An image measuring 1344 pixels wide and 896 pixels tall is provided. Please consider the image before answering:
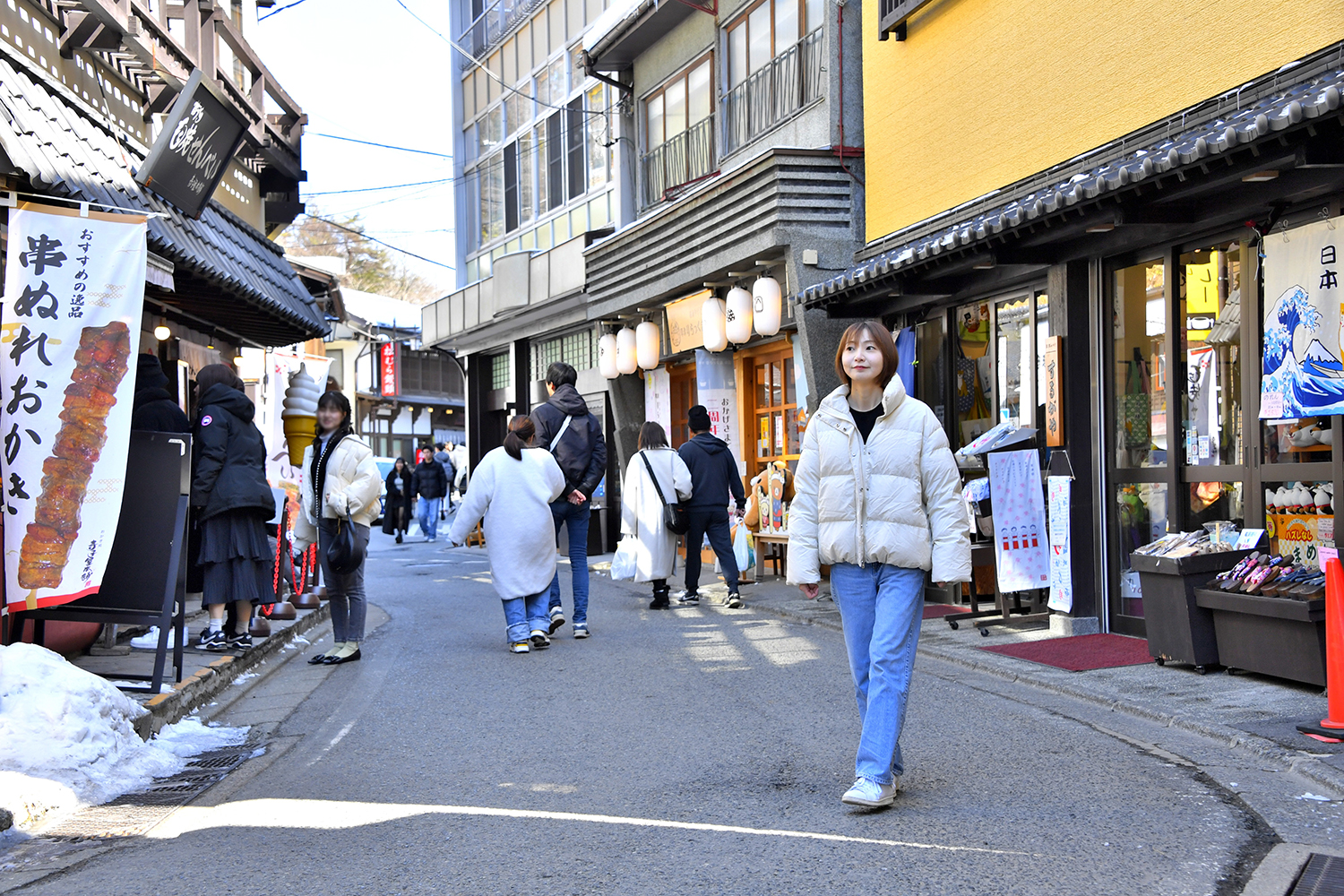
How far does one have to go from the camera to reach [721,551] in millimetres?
12789

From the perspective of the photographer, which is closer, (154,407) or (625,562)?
(154,407)

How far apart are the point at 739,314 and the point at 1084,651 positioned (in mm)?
7371

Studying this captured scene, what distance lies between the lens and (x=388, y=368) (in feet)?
143

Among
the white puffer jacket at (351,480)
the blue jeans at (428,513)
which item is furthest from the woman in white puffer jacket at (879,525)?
the blue jeans at (428,513)

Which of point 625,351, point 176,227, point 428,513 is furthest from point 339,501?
point 428,513

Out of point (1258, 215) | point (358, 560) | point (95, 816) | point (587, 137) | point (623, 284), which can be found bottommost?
point (95, 816)

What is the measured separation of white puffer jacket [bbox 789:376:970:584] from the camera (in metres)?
5.01

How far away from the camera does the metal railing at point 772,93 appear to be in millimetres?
14266

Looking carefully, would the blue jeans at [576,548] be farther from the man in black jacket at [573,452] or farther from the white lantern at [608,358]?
the white lantern at [608,358]

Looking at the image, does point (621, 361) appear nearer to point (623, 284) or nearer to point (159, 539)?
point (623, 284)

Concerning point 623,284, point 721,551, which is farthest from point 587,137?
point 721,551

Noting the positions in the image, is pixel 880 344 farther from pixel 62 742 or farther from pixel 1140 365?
pixel 1140 365

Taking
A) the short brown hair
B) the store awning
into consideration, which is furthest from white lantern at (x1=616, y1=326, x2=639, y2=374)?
the short brown hair

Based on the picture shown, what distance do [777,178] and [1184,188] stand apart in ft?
21.1
